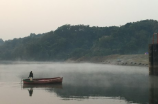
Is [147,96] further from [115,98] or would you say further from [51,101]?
[51,101]

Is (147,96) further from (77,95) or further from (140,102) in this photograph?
(77,95)

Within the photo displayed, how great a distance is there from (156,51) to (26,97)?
3442cm

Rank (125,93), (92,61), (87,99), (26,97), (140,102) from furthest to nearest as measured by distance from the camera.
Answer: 1. (92,61)
2. (125,93)
3. (26,97)
4. (87,99)
5. (140,102)

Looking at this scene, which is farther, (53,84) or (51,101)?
(53,84)

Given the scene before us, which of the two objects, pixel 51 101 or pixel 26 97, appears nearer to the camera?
pixel 51 101

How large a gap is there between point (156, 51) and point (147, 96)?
25221 mm

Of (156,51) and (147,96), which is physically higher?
(156,51)

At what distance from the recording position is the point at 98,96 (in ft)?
116

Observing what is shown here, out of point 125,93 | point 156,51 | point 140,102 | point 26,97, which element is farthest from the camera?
point 156,51

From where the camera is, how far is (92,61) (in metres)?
197

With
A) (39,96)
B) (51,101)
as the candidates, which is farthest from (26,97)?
(51,101)

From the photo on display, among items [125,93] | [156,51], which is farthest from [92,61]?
[125,93]

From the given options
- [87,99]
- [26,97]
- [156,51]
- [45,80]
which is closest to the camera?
[87,99]

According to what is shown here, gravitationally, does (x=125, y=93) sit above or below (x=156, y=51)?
below
